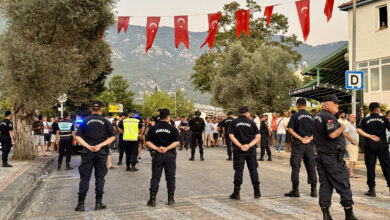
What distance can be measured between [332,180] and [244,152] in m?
2.18

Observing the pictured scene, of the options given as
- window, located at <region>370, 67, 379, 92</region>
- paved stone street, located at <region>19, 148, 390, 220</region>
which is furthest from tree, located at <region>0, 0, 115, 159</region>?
window, located at <region>370, 67, 379, 92</region>

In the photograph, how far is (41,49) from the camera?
12430mm

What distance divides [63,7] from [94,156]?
8.17m

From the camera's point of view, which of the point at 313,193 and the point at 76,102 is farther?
the point at 76,102

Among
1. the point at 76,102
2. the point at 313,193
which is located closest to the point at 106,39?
the point at 313,193

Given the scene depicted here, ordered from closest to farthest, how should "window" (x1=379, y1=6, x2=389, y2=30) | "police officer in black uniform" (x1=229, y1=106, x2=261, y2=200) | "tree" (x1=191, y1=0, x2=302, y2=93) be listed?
"police officer in black uniform" (x1=229, y1=106, x2=261, y2=200) < "window" (x1=379, y1=6, x2=389, y2=30) < "tree" (x1=191, y1=0, x2=302, y2=93)

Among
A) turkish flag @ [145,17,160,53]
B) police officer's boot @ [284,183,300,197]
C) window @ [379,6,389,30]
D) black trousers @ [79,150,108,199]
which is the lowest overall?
police officer's boot @ [284,183,300,197]

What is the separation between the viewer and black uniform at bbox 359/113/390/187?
746 cm

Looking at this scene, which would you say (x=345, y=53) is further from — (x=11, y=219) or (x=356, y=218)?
(x=11, y=219)

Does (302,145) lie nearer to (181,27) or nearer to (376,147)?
(376,147)

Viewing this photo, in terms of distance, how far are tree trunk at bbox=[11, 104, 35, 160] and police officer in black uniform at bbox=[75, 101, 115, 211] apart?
789 centimetres

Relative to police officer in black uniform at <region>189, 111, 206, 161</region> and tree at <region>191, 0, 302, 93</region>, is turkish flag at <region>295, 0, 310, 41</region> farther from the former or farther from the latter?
tree at <region>191, 0, 302, 93</region>

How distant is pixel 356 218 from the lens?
5398 millimetres

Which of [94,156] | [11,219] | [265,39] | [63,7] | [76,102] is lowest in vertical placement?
[11,219]
